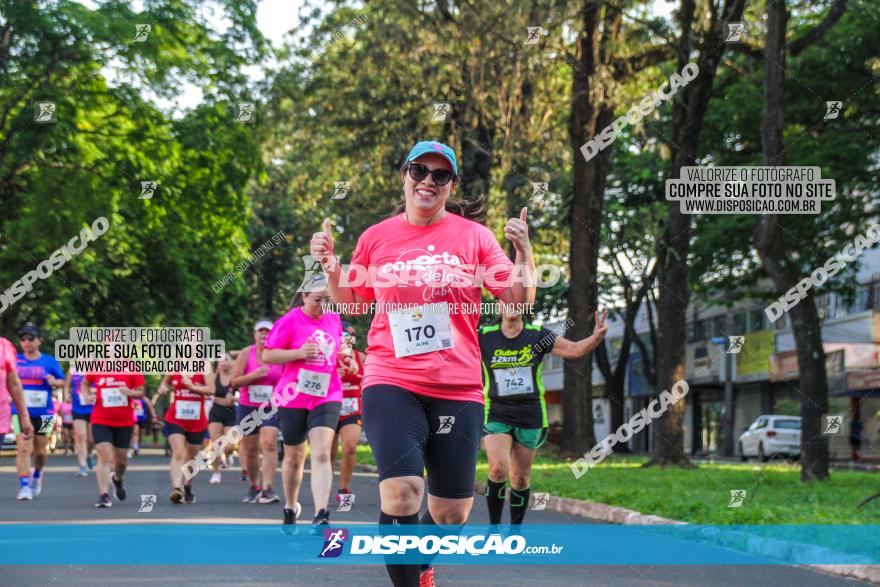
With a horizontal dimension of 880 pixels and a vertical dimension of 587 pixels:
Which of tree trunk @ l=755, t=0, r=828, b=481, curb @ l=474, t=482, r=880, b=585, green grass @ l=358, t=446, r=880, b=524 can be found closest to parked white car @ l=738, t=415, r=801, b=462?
green grass @ l=358, t=446, r=880, b=524

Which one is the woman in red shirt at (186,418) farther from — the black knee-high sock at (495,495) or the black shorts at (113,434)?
the black knee-high sock at (495,495)

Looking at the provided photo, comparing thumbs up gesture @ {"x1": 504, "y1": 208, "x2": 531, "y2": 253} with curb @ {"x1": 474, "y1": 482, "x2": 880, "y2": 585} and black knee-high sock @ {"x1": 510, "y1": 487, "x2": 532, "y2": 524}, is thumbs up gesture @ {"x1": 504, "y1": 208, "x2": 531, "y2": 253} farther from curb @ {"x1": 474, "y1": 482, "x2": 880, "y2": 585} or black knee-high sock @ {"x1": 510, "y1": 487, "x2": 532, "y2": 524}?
black knee-high sock @ {"x1": 510, "y1": 487, "x2": 532, "y2": 524}

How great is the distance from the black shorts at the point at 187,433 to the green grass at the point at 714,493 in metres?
4.20

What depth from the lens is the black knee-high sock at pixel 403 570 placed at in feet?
19.0

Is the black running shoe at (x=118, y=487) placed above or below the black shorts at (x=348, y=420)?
below

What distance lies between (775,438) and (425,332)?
37.6m

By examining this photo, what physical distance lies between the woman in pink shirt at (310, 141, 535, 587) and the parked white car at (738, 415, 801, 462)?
35.9 meters

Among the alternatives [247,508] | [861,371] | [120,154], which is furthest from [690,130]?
[861,371]

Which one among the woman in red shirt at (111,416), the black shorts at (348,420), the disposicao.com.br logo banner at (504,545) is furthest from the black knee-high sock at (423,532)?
the woman in red shirt at (111,416)

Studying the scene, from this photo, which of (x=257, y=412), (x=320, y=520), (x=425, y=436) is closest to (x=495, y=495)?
(x=320, y=520)

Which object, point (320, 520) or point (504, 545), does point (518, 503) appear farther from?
point (504, 545)

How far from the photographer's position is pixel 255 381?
582 inches

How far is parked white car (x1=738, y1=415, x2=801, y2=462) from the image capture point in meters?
41.5

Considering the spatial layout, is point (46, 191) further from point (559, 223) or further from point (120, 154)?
point (559, 223)
